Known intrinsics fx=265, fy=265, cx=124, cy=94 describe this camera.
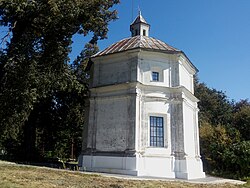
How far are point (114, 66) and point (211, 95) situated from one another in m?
36.2

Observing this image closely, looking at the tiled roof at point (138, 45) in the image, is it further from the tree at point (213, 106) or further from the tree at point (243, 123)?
the tree at point (213, 106)

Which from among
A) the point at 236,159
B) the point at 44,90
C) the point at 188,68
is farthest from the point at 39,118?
the point at 236,159

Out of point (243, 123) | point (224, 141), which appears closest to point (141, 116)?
point (224, 141)

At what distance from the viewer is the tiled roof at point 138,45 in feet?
71.8

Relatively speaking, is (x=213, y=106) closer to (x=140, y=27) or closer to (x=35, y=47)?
(x=140, y=27)

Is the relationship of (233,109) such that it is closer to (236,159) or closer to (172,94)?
(236,159)

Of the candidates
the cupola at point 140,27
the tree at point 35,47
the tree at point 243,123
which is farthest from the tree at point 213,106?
the tree at point 35,47

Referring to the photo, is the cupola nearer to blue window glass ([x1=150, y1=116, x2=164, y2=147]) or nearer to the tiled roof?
the tiled roof

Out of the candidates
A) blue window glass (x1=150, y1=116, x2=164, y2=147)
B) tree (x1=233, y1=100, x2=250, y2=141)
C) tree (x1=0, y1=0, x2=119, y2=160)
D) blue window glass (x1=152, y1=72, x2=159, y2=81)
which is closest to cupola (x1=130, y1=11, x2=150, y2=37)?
tree (x1=0, y1=0, x2=119, y2=160)

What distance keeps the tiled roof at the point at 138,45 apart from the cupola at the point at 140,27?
147 centimetres

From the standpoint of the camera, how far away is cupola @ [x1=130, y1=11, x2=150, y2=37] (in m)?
25.9

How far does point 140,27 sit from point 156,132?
36.0ft

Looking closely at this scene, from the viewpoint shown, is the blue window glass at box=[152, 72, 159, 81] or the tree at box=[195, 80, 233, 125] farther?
the tree at box=[195, 80, 233, 125]

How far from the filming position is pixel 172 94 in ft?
68.9
